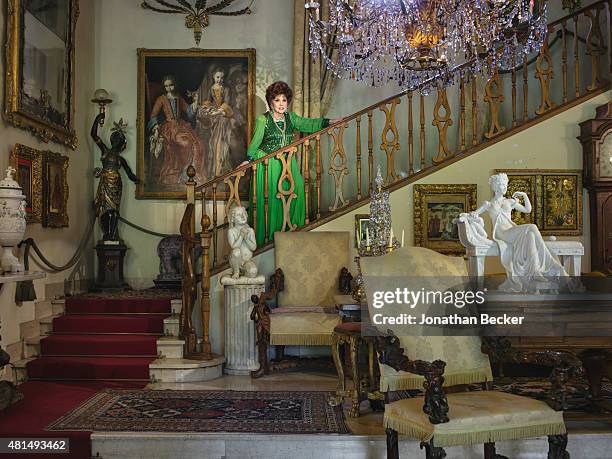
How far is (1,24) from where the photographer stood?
6.61 m

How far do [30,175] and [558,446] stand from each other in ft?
17.9

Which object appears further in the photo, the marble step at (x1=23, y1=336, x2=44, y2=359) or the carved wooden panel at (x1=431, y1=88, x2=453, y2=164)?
the carved wooden panel at (x1=431, y1=88, x2=453, y2=164)

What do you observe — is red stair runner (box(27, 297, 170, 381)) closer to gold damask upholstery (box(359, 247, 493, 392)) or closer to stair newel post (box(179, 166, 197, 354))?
stair newel post (box(179, 166, 197, 354))

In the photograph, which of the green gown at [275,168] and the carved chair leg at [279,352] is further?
the green gown at [275,168]

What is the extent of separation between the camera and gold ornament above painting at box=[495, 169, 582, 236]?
759 cm

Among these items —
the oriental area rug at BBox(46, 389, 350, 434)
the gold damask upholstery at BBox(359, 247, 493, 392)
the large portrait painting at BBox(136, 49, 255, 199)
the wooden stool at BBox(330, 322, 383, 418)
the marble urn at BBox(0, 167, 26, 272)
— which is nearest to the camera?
the gold damask upholstery at BBox(359, 247, 493, 392)

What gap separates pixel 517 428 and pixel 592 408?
1.92 m

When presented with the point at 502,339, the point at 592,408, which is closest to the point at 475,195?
the point at 592,408

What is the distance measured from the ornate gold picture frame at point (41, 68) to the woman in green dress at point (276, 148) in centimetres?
212

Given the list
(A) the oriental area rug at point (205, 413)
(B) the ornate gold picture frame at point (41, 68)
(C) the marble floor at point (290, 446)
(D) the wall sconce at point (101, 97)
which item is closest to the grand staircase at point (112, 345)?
(A) the oriental area rug at point (205, 413)

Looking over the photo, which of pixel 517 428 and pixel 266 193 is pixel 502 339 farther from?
pixel 266 193

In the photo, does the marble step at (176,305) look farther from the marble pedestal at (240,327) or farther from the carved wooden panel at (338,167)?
the carved wooden panel at (338,167)

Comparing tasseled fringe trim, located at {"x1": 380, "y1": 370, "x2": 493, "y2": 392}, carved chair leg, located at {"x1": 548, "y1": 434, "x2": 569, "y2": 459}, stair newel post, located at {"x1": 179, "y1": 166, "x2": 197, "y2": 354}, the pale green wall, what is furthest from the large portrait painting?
carved chair leg, located at {"x1": 548, "y1": 434, "x2": 569, "y2": 459}

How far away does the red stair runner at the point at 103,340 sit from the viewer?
6.58 meters
